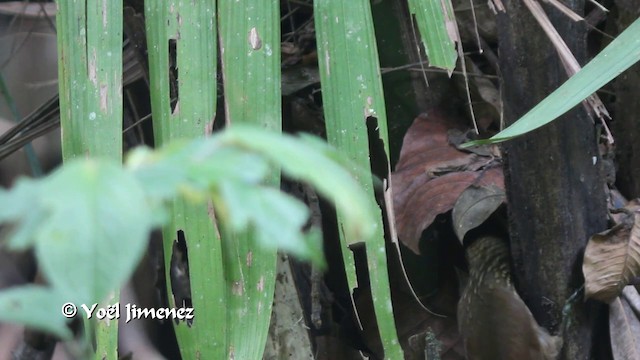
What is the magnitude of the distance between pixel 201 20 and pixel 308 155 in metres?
0.63

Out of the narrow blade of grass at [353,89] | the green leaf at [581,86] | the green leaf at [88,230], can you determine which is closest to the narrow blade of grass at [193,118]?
the narrow blade of grass at [353,89]

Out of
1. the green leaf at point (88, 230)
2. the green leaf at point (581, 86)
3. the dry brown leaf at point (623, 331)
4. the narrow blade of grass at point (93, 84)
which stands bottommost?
the dry brown leaf at point (623, 331)

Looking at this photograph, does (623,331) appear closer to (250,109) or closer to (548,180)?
(548,180)

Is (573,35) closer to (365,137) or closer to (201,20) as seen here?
(365,137)

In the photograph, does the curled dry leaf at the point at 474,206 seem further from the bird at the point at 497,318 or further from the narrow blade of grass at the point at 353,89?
the narrow blade of grass at the point at 353,89

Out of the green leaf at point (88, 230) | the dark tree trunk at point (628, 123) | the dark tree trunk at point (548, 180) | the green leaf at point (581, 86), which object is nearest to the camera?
the green leaf at point (88, 230)

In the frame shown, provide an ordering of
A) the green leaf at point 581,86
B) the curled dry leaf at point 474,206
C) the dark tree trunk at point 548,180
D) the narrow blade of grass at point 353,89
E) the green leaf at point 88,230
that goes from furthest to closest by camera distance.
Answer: the curled dry leaf at point 474,206, the dark tree trunk at point 548,180, the narrow blade of grass at point 353,89, the green leaf at point 581,86, the green leaf at point 88,230

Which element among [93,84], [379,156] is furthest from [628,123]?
[93,84]

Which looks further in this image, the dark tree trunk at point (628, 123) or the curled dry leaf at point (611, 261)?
the dark tree trunk at point (628, 123)

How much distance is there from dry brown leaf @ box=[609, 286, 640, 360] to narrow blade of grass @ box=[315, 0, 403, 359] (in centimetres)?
32

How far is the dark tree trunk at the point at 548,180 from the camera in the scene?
97cm

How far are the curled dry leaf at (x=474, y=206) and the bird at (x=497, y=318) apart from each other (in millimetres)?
48

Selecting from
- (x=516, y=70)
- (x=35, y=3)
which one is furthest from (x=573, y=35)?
(x=35, y=3)

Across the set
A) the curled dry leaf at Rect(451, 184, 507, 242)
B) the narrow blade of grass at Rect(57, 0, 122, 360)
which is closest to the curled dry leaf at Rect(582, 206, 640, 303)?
the curled dry leaf at Rect(451, 184, 507, 242)
